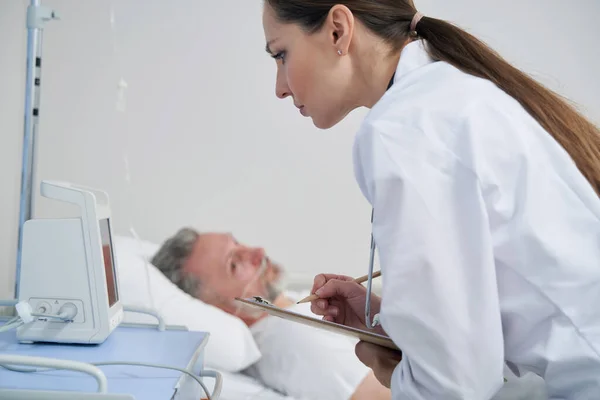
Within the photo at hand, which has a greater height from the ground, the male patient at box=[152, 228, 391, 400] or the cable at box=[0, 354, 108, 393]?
the cable at box=[0, 354, 108, 393]

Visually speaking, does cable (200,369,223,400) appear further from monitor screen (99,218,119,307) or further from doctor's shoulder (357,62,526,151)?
doctor's shoulder (357,62,526,151)

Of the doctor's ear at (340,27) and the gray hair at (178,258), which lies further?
the gray hair at (178,258)

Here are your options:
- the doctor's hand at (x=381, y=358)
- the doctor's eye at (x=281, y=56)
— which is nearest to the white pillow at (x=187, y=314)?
the doctor's hand at (x=381, y=358)

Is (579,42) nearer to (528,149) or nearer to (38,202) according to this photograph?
(528,149)

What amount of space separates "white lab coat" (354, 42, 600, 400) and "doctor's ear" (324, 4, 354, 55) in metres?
0.22

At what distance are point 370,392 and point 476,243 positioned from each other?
116 centimetres

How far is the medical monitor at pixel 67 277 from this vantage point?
1141 millimetres

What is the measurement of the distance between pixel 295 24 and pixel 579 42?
1594 mm

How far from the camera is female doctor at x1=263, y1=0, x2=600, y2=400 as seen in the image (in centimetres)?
71

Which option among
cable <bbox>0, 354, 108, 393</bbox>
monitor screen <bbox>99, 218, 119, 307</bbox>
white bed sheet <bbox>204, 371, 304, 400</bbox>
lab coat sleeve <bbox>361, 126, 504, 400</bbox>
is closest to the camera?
lab coat sleeve <bbox>361, 126, 504, 400</bbox>

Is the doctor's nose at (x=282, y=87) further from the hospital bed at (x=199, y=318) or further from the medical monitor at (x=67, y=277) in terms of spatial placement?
the hospital bed at (x=199, y=318)

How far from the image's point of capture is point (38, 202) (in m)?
2.20

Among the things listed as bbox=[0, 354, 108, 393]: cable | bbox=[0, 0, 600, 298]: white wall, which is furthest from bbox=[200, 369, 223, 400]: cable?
bbox=[0, 0, 600, 298]: white wall

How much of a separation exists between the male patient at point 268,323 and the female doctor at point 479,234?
950 millimetres
